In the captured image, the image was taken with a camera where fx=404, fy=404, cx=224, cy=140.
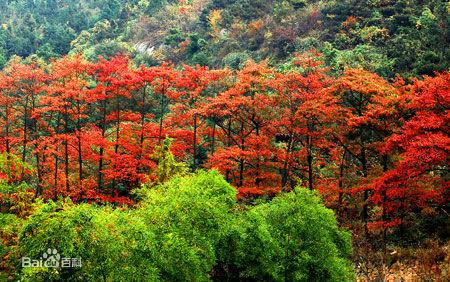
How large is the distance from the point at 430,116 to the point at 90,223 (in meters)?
16.1

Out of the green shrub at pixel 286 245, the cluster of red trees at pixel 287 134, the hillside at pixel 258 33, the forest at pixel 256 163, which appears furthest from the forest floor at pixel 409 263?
the hillside at pixel 258 33

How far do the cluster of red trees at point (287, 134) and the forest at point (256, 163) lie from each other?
4.7 inches

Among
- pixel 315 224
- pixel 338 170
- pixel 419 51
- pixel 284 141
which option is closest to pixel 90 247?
pixel 315 224

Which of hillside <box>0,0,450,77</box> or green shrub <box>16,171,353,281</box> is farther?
hillside <box>0,0,450,77</box>

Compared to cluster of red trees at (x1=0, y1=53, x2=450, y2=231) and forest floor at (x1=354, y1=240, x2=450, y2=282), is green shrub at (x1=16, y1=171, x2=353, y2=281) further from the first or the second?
cluster of red trees at (x1=0, y1=53, x2=450, y2=231)

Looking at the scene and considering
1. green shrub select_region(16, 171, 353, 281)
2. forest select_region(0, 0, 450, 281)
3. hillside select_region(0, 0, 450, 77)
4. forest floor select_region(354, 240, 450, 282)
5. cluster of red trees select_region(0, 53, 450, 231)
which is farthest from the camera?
hillside select_region(0, 0, 450, 77)

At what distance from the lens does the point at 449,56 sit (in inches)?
1388

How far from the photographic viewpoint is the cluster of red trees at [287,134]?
19922mm

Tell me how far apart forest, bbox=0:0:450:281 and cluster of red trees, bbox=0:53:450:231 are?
119mm

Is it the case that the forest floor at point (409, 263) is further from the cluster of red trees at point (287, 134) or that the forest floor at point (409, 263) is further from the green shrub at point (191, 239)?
the green shrub at point (191, 239)

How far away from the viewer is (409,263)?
19141 mm

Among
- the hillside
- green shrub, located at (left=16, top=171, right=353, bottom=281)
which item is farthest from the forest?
the hillside

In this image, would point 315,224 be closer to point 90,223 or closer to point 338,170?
point 90,223

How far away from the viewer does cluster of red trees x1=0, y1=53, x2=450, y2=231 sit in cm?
1992
